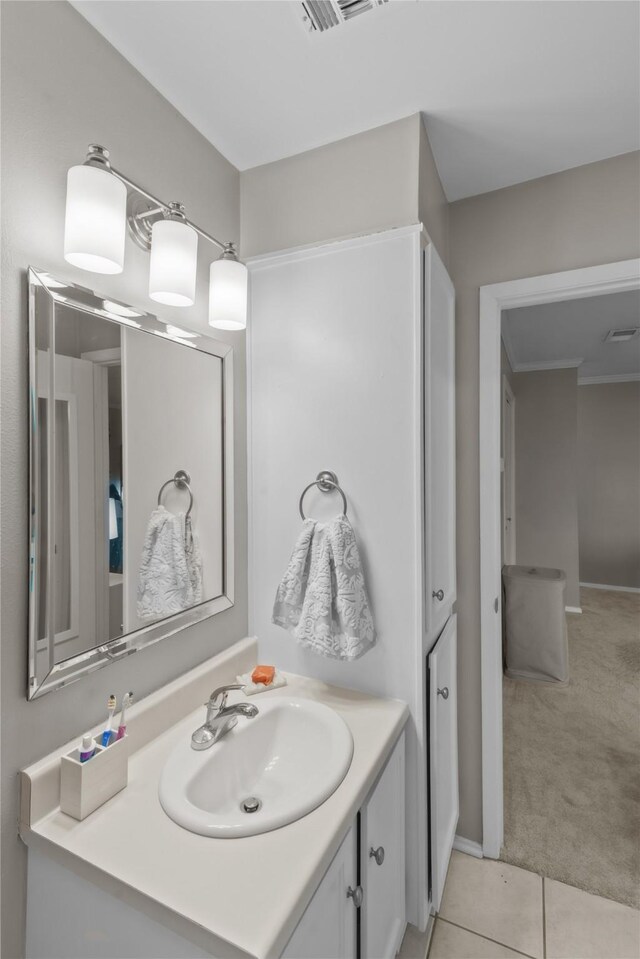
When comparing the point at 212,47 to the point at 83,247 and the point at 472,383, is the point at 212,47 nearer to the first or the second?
the point at 83,247

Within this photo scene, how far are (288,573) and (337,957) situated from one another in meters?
0.81

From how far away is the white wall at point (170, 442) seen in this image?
44.1 inches

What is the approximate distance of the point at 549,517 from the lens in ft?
15.1

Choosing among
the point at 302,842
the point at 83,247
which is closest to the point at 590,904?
the point at 302,842

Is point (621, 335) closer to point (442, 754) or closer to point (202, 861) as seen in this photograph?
point (442, 754)

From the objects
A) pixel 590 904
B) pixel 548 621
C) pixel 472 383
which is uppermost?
pixel 472 383

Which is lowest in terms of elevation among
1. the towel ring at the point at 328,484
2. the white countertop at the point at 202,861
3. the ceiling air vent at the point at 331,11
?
the white countertop at the point at 202,861

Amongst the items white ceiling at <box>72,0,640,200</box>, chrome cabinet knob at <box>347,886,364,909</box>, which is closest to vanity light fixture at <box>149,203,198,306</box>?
white ceiling at <box>72,0,640,200</box>

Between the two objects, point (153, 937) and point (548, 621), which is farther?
point (548, 621)

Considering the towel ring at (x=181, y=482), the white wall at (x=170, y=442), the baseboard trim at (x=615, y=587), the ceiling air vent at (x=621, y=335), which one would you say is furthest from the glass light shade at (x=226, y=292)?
the baseboard trim at (x=615, y=587)

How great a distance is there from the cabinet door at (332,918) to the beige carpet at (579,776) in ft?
3.58

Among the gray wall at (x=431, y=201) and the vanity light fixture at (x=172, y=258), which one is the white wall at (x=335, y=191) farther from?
the vanity light fixture at (x=172, y=258)

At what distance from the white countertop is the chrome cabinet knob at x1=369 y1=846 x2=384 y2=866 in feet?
0.64

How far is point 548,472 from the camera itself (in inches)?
182
